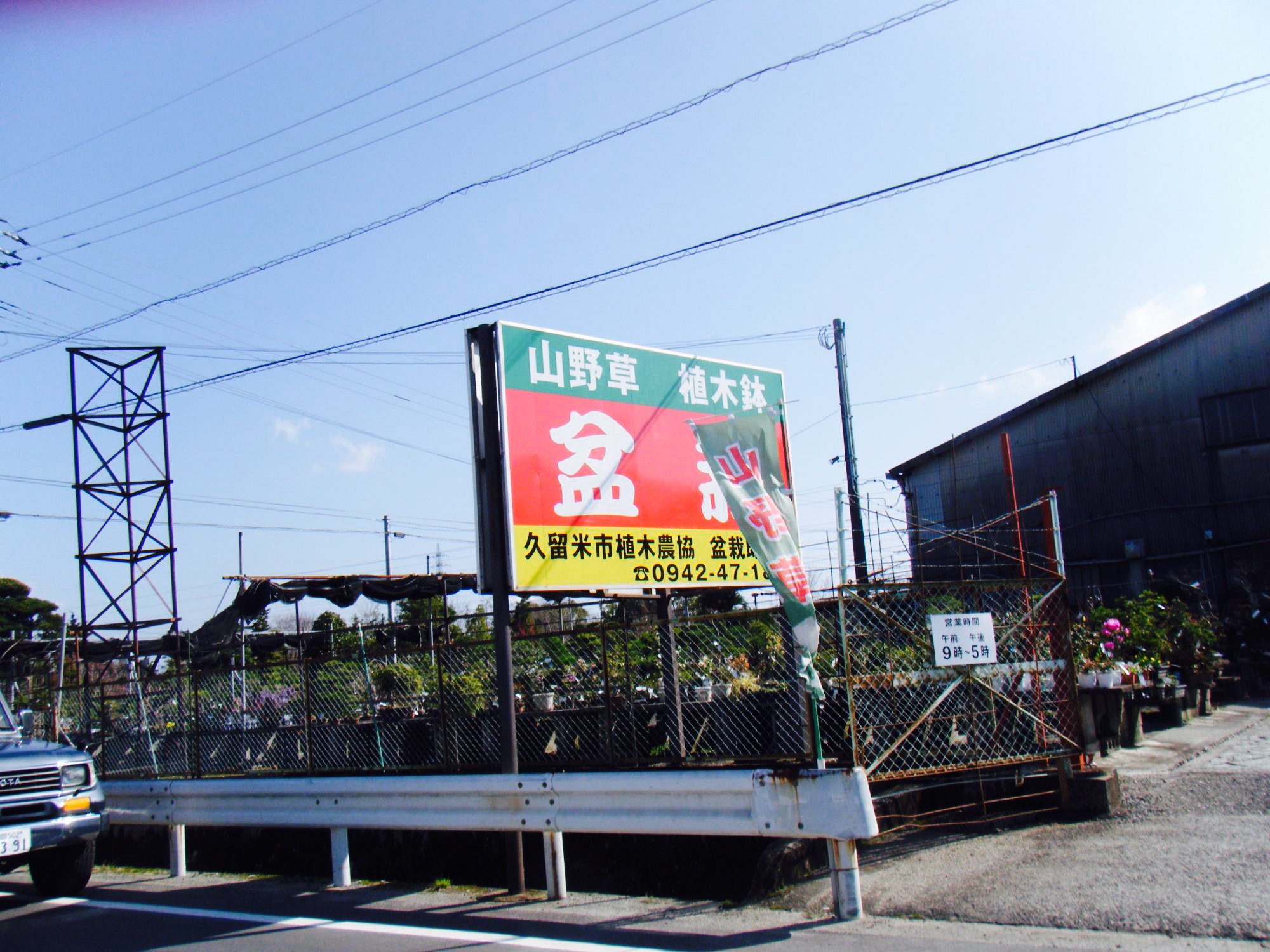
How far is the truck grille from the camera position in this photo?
8086mm

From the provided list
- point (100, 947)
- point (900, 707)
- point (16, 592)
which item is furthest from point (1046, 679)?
point (16, 592)

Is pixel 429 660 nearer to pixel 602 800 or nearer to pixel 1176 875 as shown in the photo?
pixel 602 800

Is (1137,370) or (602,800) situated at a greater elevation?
(1137,370)

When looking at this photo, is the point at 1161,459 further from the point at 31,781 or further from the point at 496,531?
the point at 31,781

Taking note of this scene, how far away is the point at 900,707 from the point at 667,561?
2.40 meters

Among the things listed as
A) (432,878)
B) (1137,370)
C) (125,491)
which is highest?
(1137,370)

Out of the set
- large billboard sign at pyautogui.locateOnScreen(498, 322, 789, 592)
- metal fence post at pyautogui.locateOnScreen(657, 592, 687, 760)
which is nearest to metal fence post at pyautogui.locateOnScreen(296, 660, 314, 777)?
large billboard sign at pyautogui.locateOnScreen(498, 322, 789, 592)

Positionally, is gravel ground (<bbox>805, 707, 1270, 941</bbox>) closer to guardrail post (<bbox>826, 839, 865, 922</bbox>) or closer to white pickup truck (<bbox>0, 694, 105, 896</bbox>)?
guardrail post (<bbox>826, 839, 865, 922</bbox>)

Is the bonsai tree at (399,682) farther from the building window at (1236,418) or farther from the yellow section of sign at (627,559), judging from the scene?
the building window at (1236,418)

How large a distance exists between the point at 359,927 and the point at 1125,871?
5.00m

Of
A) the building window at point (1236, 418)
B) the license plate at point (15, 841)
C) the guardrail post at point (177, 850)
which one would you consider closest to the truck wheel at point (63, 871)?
the license plate at point (15, 841)

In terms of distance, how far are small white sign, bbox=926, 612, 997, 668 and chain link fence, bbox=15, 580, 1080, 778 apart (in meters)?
0.21

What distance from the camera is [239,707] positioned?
12.8 metres

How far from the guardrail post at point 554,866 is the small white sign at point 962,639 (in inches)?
124
